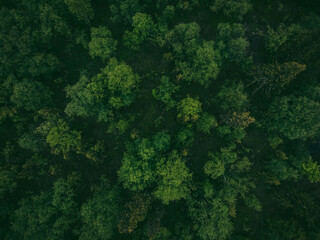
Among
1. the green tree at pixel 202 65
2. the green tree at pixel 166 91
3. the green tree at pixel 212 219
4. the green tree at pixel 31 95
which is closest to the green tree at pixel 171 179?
the green tree at pixel 212 219

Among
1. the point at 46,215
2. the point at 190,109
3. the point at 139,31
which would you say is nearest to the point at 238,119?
the point at 190,109

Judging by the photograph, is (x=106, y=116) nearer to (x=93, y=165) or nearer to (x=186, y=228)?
(x=93, y=165)

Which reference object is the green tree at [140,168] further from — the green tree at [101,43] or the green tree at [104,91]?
the green tree at [101,43]

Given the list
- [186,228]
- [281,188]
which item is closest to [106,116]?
[186,228]

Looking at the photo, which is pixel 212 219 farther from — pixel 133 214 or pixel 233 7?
pixel 233 7

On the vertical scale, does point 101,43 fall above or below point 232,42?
below

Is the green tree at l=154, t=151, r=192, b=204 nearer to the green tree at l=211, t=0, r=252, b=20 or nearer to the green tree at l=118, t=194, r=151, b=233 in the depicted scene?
the green tree at l=118, t=194, r=151, b=233
